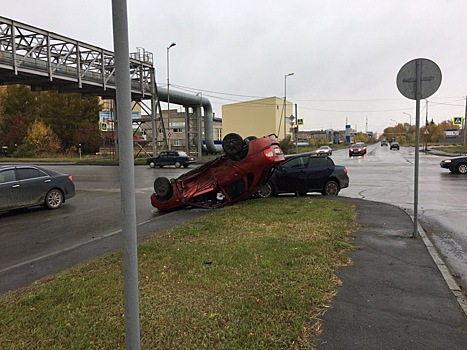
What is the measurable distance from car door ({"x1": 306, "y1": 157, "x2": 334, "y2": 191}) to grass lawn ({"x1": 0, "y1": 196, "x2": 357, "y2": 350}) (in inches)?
234

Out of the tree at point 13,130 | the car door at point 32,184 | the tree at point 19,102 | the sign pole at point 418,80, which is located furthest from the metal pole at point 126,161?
the tree at point 19,102

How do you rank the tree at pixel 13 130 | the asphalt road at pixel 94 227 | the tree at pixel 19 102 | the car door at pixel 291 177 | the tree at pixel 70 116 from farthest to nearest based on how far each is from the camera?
the tree at pixel 19 102
the tree at pixel 70 116
the tree at pixel 13 130
the car door at pixel 291 177
the asphalt road at pixel 94 227

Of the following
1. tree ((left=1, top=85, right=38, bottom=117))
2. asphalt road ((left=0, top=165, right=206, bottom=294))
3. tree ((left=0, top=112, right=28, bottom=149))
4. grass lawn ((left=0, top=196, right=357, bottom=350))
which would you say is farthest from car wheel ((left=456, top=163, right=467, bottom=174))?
tree ((left=1, top=85, right=38, bottom=117))

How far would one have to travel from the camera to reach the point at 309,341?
→ 10.6 feet

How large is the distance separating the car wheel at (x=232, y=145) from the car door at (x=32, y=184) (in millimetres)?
5883

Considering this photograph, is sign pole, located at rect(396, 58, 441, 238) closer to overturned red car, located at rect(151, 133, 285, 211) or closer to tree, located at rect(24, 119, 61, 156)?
overturned red car, located at rect(151, 133, 285, 211)

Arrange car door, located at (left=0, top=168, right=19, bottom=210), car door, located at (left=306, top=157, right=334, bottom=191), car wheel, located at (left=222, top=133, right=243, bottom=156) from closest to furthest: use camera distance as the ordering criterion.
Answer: car wheel, located at (left=222, top=133, right=243, bottom=156) < car door, located at (left=0, top=168, right=19, bottom=210) < car door, located at (left=306, top=157, right=334, bottom=191)

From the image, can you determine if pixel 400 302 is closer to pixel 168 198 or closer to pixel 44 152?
pixel 168 198

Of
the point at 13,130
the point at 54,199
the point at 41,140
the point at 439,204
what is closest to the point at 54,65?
the point at 54,199

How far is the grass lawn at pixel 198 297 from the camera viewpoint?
322cm

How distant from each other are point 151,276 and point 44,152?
217 feet

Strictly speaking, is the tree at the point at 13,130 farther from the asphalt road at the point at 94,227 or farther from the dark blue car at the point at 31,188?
the dark blue car at the point at 31,188

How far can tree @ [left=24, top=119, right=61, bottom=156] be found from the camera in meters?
62.7

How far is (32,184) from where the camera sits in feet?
36.8
